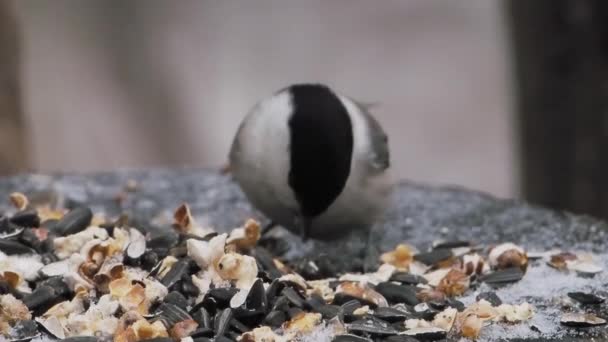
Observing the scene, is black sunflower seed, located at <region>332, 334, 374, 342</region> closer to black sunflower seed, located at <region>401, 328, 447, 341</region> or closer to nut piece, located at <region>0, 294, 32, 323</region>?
black sunflower seed, located at <region>401, 328, 447, 341</region>

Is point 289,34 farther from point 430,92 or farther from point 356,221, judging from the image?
point 356,221

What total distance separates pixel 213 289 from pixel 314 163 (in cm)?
36

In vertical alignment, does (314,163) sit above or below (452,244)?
above

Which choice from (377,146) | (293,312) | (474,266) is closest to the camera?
(293,312)

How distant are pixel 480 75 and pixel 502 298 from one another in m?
4.66

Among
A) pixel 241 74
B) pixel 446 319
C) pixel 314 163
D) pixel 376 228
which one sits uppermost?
pixel 314 163

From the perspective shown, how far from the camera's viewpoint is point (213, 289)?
4.53ft

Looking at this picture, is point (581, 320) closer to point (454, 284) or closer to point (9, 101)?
point (454, 284)

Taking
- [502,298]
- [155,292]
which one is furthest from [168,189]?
[502,298]

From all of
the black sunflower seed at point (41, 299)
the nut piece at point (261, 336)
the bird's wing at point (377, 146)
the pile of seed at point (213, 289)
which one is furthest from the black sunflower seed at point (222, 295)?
the bird's wing at point (377, 146)

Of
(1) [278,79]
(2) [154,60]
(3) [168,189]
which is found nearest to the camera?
(3) [168,189]

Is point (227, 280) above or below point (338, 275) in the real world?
above

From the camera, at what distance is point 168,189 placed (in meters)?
2.18

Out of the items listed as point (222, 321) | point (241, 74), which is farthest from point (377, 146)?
point (241, 74)
